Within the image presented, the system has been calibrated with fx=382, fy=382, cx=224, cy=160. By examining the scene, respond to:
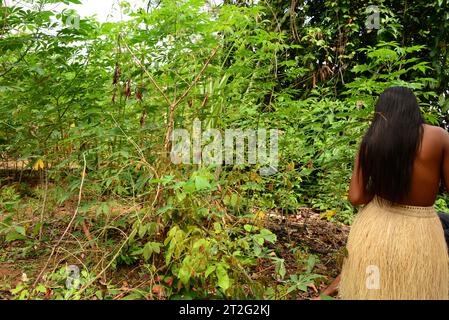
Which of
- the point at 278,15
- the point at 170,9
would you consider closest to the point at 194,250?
the point at 170,9

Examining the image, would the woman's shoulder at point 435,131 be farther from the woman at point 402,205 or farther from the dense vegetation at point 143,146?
the dense vegetation at point 143,146

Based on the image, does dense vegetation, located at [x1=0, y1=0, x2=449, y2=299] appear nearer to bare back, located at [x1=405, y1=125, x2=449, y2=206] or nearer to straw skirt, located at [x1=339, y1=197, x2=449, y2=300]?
straw skirt, located at [x1=339, y1=197, x2=449, y2=300]

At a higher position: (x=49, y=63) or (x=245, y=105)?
(x=49, y=63)

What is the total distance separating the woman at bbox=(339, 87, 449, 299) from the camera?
173 centimetres

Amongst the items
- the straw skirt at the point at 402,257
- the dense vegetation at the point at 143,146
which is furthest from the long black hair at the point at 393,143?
the dense vegetation at the point at 143,146

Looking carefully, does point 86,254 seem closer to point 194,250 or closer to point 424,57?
point 194,250

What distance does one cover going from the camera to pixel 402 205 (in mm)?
1804

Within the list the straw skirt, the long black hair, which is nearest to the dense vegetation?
the straw skirt

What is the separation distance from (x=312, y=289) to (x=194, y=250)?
1.22 m

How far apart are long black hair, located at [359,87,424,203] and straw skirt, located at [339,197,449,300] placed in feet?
0.38

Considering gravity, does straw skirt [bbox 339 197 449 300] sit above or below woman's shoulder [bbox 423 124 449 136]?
below

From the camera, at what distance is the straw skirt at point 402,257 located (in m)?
1.76

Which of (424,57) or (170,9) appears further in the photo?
(424,57)
